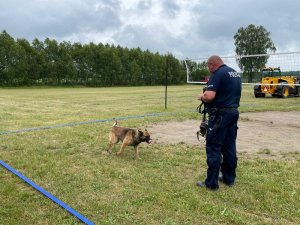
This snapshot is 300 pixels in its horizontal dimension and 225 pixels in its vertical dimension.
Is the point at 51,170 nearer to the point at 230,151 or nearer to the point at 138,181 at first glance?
the point at 138,181

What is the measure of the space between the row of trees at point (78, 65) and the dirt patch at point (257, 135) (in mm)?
38296

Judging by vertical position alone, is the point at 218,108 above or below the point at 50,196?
above

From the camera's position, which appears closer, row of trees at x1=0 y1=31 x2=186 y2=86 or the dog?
the dog

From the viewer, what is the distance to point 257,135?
8.93 m

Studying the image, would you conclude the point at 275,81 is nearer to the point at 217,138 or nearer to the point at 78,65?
the point at 217,138

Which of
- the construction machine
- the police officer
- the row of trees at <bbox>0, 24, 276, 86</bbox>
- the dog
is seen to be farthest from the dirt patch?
the row of trees at <bbox>0, 24, 276, 86</bbox>

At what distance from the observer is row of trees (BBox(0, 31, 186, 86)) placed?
49.1 metres

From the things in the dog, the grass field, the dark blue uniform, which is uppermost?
the dark blue uniform

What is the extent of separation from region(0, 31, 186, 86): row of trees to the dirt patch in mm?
38296

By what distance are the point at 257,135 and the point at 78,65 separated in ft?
162

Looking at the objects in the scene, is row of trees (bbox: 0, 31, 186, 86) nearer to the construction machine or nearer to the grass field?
the construction machine

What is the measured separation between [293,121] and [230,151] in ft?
24.2

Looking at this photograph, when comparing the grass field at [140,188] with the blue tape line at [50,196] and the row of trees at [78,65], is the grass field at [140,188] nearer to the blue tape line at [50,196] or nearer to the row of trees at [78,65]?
the blue tape line at [50,196]

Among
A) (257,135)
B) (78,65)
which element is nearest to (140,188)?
(257,135)
